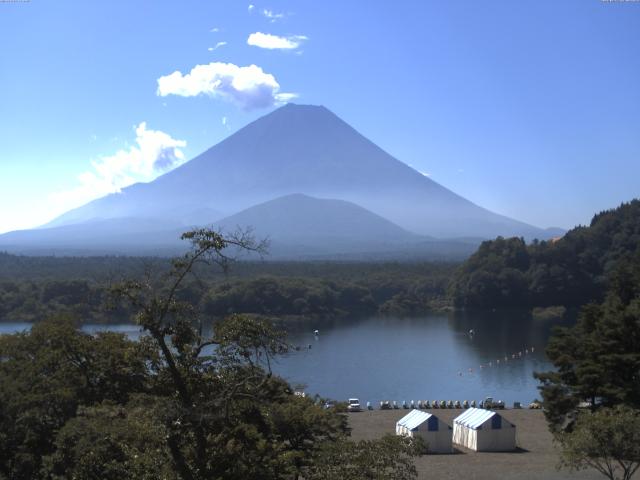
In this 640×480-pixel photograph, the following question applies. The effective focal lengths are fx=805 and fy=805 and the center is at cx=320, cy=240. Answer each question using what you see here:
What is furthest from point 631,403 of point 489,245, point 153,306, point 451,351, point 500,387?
point 489,245

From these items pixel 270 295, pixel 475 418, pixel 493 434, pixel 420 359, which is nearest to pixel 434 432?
pixel 475 418

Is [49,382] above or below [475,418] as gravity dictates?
above

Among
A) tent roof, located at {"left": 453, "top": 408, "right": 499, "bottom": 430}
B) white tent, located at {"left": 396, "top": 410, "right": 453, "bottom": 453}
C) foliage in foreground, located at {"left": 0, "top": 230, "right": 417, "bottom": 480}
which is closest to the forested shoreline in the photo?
tent roof, located at {"left": 453, "top": 408, "right": 499, "bottom": 430}

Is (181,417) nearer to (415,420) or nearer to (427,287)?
(415,420)

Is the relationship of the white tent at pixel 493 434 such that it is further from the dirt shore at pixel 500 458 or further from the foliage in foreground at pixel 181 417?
the foliage in foreground at pixel 181 417

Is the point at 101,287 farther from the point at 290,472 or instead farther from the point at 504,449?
the point at 504,449

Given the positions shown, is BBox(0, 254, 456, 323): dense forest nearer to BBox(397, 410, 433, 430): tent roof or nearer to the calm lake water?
the calm lake water
